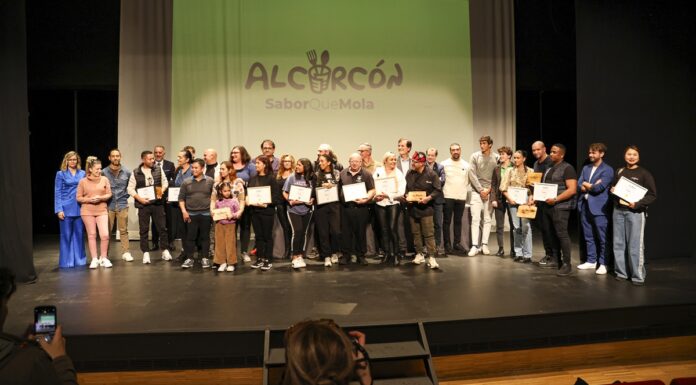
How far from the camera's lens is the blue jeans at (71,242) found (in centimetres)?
702

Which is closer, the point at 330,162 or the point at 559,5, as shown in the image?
the point at 330,162

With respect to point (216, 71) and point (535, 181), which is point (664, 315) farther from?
point (216, 71)

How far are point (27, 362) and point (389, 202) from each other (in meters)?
5.43

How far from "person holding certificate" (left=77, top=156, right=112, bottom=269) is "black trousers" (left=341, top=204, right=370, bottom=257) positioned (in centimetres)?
285

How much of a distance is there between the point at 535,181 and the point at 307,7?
514 cm

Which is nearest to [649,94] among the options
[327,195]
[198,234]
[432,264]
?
[432,264]

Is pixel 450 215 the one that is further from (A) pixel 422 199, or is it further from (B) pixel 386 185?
(B) pixel 386 185

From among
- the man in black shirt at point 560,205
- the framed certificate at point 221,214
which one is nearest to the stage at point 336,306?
the man in black shirt at point 560,205

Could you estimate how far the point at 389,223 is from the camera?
705cm

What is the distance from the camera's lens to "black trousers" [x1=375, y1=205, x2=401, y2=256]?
705 cm

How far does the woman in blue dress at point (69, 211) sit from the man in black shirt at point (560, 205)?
18.0ft

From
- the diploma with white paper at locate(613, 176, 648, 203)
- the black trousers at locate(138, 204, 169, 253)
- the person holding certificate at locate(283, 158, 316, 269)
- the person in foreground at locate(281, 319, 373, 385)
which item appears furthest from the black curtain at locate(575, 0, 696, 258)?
the person in foreground at locate(281, 319, 373, 385)

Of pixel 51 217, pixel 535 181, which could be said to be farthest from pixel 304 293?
pixel 51 217

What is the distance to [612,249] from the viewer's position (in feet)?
21.3
